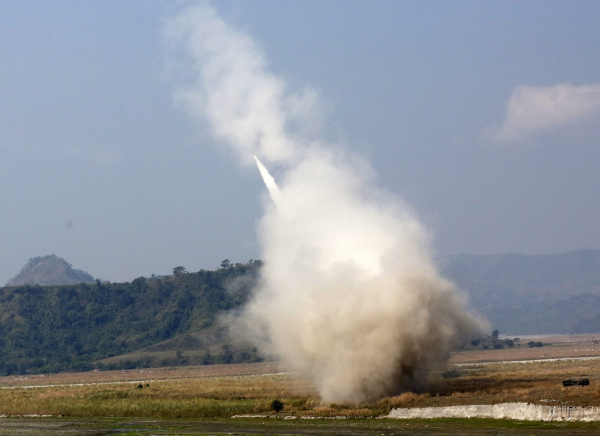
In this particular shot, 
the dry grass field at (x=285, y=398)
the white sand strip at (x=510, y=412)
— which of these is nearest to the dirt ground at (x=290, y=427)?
the white sand strip at (x=510, y=412)

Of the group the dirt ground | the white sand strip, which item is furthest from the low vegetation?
the dirt ground

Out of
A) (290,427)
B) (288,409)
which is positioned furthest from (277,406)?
(290,427)

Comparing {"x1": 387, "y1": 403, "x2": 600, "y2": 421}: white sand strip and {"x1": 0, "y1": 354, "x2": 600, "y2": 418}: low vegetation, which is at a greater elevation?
{"x1": 0, "y1": 354, "x2": 600, "y2": 418}: low vegetation

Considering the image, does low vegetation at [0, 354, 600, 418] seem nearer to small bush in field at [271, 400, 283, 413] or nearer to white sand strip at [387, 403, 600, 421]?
small bush in field at [271, 400, 283, 413]

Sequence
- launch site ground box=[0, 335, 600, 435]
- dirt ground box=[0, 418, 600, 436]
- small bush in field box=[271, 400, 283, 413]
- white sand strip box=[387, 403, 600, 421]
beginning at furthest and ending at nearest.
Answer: small bush in field box=[271, 400, 283, 413] < launch site ground box=[0, 335, 600, 435] < white sand strip box=[387, 403, 600, 421] < dirt ground box=[0, 418, 600, 436]

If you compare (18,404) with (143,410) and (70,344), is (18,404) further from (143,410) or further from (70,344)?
(70,344)

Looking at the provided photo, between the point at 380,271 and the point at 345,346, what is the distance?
5678 mm

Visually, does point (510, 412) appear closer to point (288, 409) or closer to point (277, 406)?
point (288, 409)

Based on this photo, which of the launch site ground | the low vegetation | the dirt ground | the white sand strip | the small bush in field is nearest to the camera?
the dirt ground

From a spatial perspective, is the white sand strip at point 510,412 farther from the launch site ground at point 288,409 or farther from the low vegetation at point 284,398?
the low vegetation at point 284,398

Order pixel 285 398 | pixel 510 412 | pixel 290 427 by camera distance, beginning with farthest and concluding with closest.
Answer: pixel 285 398, pixel 290 427, pixel 510 412

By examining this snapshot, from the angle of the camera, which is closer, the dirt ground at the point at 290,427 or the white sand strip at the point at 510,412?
the dirt ground at the point at 290,427

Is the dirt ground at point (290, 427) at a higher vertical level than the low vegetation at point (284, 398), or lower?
lower

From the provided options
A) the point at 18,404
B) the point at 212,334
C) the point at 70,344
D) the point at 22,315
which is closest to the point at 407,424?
the point at 18,404
